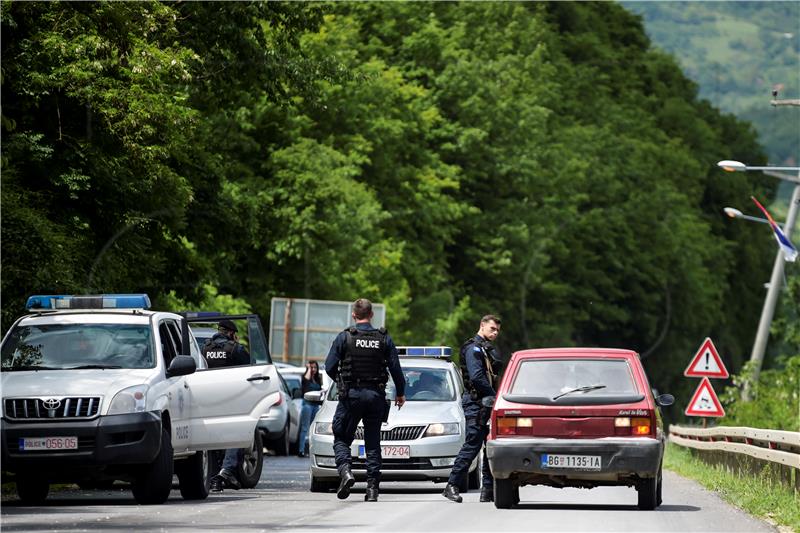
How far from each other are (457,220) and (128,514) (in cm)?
4494

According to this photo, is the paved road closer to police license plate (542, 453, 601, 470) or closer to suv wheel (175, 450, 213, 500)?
suv wheel (175, 450, 213, 500)

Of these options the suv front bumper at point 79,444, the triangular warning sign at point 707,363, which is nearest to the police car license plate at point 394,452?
the suv front bumper at point 79,444

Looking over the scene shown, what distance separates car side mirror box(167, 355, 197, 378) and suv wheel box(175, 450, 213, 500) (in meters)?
1.58

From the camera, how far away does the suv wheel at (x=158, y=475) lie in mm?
18562

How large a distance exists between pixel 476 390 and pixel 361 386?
1.17 metres

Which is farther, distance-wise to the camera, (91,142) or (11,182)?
(91,142)

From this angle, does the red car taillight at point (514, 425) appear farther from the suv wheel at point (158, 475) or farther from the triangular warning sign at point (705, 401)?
the triangular warning sign at point (705, 401)

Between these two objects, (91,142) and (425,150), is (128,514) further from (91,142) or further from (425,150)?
(425,150)

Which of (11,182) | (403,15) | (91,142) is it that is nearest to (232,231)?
(91,142)

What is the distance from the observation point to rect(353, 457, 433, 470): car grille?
72.0 feet

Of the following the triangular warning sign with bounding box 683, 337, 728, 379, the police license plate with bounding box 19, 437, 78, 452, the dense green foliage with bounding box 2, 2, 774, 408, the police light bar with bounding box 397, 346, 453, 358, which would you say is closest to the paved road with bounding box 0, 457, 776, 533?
the police license plate with bounding box 19, 437, 78, 452

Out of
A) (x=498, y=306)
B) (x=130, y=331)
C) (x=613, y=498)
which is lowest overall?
(x=498, y=306)

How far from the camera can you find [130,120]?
26.8 meters

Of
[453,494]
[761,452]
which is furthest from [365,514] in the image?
[761,452]
